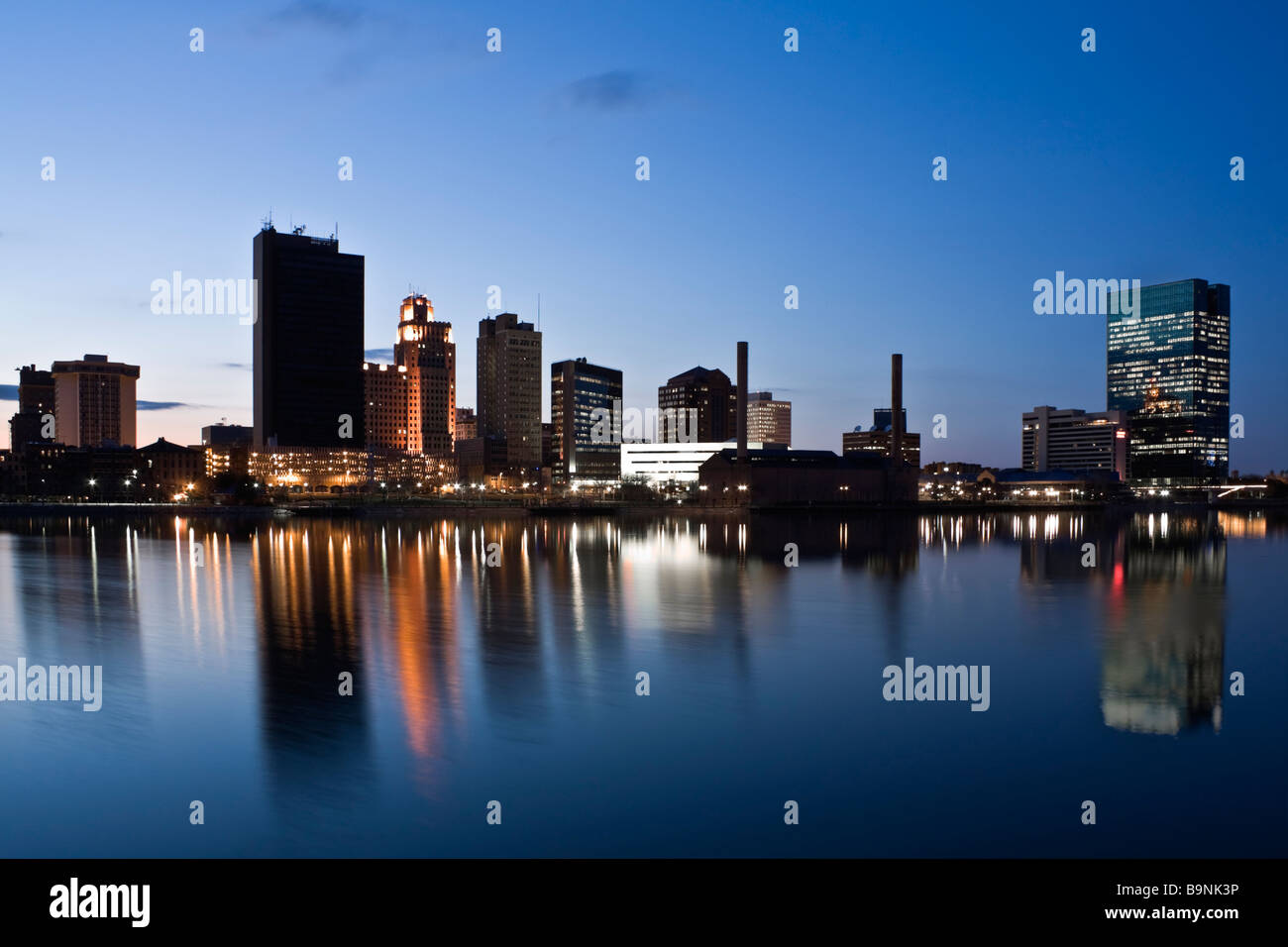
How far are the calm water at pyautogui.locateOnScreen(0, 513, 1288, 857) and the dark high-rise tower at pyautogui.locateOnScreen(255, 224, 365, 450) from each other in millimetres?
166594

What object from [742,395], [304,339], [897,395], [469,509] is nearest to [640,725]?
[469,509]

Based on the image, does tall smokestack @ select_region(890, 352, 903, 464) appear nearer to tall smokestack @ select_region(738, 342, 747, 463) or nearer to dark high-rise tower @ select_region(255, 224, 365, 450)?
tall smokestack @ select_region(738, 342, 747, 463)

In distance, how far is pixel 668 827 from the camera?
10.6 m

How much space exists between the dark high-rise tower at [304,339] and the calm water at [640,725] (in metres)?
167

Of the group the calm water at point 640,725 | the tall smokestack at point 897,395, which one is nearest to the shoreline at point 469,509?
the tall smokestack at point 897,395

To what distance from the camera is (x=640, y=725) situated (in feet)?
48.2

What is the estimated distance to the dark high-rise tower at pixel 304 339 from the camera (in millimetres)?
188500

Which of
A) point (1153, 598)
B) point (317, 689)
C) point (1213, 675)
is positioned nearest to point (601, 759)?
point (317, 689)

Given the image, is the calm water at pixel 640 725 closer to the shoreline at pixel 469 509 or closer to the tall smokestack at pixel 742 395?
the shoreline at pixel 469 509

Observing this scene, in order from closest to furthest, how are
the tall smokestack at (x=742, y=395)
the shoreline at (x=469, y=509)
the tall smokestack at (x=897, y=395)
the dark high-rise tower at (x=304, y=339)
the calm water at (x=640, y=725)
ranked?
the calm water at (x=640, y=725)
the shoreline at (x=469, y=509)
the tall smokestack at (x=742, y=395)
the tall smokestack at (x=897, y=395)
the dark high-rise tower at (x=304, y=339)

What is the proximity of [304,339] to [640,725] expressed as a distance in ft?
632

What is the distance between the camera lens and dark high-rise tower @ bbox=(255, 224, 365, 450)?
188m
